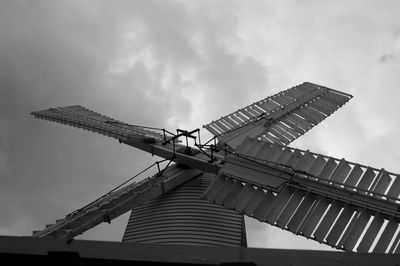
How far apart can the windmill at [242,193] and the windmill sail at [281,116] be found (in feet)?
0.15

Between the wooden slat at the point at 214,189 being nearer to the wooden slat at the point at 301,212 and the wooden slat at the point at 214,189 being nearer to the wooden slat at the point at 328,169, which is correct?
the wooden slat at the point at 301,212

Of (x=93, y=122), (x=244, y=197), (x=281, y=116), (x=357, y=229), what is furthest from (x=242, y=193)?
(x=93, y=122)

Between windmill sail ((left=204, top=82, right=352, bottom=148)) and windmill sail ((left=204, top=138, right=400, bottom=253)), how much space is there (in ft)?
7.15

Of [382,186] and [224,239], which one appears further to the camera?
[224,239]

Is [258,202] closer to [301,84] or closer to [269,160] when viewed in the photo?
[269,160]

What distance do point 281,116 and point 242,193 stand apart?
5586mm

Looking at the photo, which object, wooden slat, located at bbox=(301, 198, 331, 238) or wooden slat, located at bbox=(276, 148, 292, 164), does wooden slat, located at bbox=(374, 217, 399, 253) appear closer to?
wooden slat, located at bbox=(301, 198, 331, 238)

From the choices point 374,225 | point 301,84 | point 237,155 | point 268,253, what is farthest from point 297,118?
point 268,253

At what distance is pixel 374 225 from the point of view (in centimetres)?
834

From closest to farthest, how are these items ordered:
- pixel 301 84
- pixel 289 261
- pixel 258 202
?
pixel 289 261
pixel 258 202
pixel 301 84

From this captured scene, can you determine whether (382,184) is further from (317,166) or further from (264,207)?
(264,207)

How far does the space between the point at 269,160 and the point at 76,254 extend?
742 cm

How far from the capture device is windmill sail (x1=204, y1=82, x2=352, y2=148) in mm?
14117

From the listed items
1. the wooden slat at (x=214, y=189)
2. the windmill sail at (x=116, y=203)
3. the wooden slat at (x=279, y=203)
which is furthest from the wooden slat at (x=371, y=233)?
the windmill sail at (x=116, y=203)
